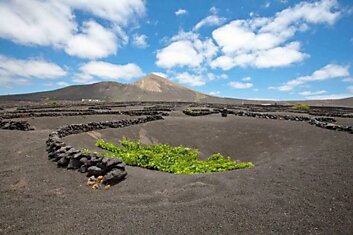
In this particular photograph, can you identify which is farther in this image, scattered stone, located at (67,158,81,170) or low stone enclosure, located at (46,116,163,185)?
scattered stone, located at (67,158,81,170)

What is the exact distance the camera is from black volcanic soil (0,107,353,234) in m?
7.77

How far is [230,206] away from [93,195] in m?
4.98

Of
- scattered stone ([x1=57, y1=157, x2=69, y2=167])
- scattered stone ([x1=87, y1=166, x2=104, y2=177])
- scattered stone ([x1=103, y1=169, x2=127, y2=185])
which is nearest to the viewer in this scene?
scattered stone ([x1=103, y1=169, x2=127, y2=185])

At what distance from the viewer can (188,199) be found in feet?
30.5

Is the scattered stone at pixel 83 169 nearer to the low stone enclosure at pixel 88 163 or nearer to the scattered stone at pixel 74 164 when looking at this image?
the low stone enclosure at pixel 88 163

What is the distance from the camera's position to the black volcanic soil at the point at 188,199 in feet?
25.5

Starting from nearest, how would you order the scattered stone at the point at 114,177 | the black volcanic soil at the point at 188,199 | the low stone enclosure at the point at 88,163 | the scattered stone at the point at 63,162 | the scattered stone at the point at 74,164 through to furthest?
the black volcanic soil at the point at 188,199, the scattered stone at the point at 114,177, the low stone enclosure at the point at 88,163, the scattered stone at the point at 74,164, the scattered stone at the point at 63,162

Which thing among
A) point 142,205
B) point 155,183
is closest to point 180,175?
point 155,183

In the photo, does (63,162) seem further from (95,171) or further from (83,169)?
(95,171)

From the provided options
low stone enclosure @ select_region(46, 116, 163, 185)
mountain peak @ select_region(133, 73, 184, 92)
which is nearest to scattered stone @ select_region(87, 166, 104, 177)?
low stone enclosure @ select_region(46, 116, 163, 185)

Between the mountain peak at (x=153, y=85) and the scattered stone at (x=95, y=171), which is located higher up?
the mountain peak at (x=153, y=85)

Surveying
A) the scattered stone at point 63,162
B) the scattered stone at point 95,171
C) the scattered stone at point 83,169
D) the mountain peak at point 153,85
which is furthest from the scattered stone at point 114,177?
the mountain peak at point 153,85

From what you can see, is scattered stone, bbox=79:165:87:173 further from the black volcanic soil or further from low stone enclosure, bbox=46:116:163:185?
the black volcanic soil

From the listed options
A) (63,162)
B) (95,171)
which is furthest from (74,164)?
(95,171)
